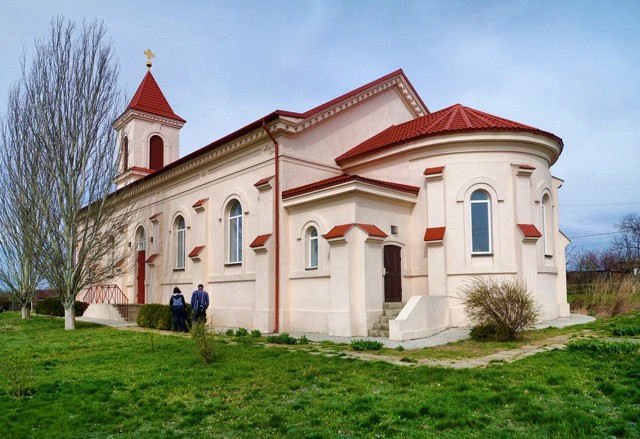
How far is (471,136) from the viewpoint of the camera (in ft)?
54.6

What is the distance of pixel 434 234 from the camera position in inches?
645

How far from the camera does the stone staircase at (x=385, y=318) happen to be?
14.7 m

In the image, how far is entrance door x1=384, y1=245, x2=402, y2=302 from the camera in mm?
16491

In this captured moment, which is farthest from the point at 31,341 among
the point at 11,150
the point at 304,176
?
the point at 304,176

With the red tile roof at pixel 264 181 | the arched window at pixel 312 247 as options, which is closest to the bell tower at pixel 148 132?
the red tile roof at pixel 264 181

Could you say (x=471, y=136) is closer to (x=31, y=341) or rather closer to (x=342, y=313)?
(x=342, y=313)

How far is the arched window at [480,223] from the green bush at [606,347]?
6.35 metres

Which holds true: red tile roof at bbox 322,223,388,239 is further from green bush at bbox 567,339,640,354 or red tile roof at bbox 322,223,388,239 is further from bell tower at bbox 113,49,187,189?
A: bell tower at bbox 113,49,187,189

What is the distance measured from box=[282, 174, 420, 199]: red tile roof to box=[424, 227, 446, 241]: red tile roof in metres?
1.52

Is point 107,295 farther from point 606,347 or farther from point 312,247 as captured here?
point 606,347

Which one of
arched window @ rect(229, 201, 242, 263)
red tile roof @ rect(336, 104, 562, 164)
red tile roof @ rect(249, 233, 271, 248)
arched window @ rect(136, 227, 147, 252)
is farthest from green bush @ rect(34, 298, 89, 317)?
red tile roof @ rect(336, 104, 562, 164)

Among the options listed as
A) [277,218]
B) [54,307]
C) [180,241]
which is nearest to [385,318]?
[277,218]

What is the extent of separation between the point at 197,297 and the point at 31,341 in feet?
16.8

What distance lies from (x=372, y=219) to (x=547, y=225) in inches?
270
